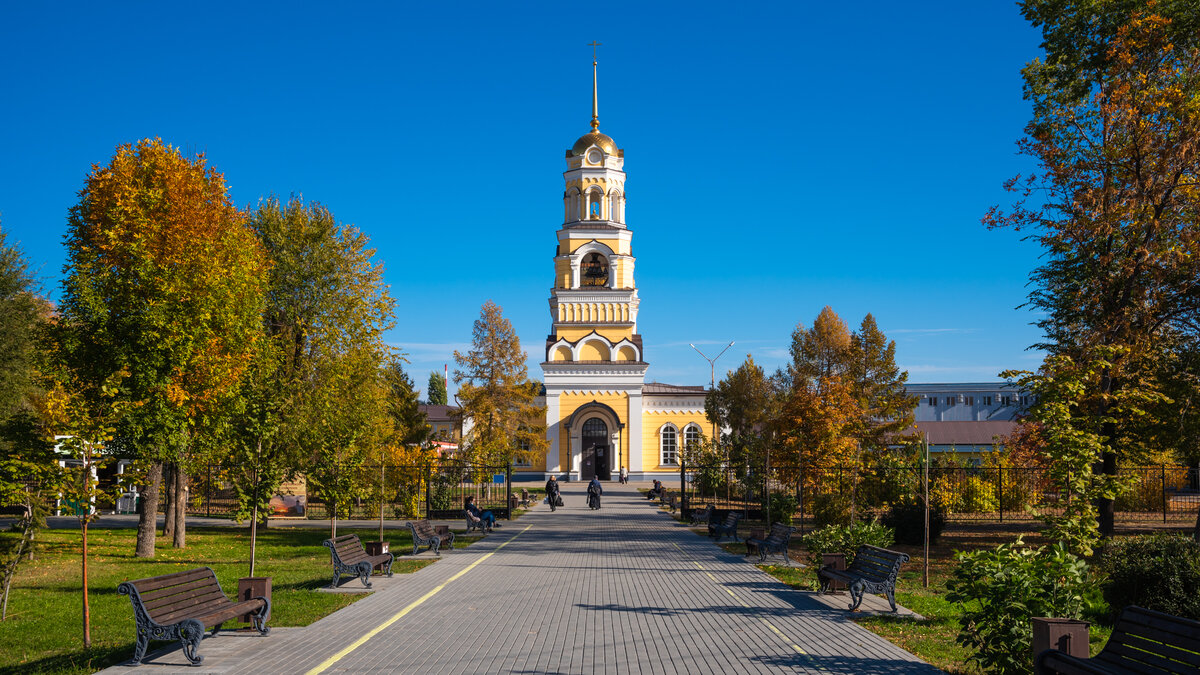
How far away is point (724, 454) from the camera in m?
39.2

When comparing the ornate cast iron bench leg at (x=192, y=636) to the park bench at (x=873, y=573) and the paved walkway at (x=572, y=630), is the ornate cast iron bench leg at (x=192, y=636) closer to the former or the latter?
the paved walkway at (x=572, y=630)

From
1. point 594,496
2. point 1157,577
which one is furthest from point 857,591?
point 594,496

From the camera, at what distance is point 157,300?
1903 cm

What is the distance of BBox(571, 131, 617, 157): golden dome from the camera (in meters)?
59.7

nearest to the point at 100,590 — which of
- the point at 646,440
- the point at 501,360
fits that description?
the point at 501,360

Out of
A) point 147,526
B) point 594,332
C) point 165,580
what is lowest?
point 147,526

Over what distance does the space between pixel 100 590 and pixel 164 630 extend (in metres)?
7.12

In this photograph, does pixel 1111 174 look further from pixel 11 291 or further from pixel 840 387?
pixel 11 291

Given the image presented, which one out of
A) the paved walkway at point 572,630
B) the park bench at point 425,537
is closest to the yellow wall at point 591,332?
the park bench at point 425,537

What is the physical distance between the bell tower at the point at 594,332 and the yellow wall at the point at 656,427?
2.39ft

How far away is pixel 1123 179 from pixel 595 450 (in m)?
41.5

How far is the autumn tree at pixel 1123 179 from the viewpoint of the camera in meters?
17.7

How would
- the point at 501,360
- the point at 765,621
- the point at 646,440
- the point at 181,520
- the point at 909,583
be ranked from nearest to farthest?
the point at 765,621, the point at 909,583, the point at 181,520, the point at 501,360, the point at 646,440

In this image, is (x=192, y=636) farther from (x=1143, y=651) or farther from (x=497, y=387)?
(x=497, y=387)
